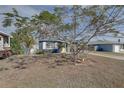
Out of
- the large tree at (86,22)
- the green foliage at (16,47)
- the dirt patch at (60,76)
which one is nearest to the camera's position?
the dirt patch at (60,76)

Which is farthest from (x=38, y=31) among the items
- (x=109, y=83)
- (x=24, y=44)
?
(x=24, y=44)

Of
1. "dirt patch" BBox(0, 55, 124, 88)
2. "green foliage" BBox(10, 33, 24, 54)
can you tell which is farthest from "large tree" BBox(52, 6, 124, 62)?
"green foliage" BBox(10, 33, 24, 54)

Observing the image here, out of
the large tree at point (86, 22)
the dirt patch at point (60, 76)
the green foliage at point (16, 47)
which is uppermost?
the large tree at point (86, 22)

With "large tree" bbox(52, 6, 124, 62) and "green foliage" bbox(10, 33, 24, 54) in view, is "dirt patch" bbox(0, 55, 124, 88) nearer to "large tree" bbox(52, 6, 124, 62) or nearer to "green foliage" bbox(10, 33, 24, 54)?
"large tree" bbox(52, 6, 124, 62)

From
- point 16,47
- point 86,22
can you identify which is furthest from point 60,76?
point 16,47

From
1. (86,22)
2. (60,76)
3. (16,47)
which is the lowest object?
(60,76)

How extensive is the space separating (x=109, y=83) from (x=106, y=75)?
0.96 m

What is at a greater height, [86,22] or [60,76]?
[86,22]

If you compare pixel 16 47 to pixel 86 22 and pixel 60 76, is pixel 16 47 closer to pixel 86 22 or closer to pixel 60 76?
pixel 86 22

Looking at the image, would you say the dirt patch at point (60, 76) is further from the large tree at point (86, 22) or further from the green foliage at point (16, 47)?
the green foliage at point (16, 47)

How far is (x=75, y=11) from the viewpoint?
29.4 ft

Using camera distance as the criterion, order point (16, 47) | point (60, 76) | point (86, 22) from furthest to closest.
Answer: point (16, 47) < point (86, 22) < point (60, 76)

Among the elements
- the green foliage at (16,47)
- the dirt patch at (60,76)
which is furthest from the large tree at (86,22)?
the green foliage at (16,47)
